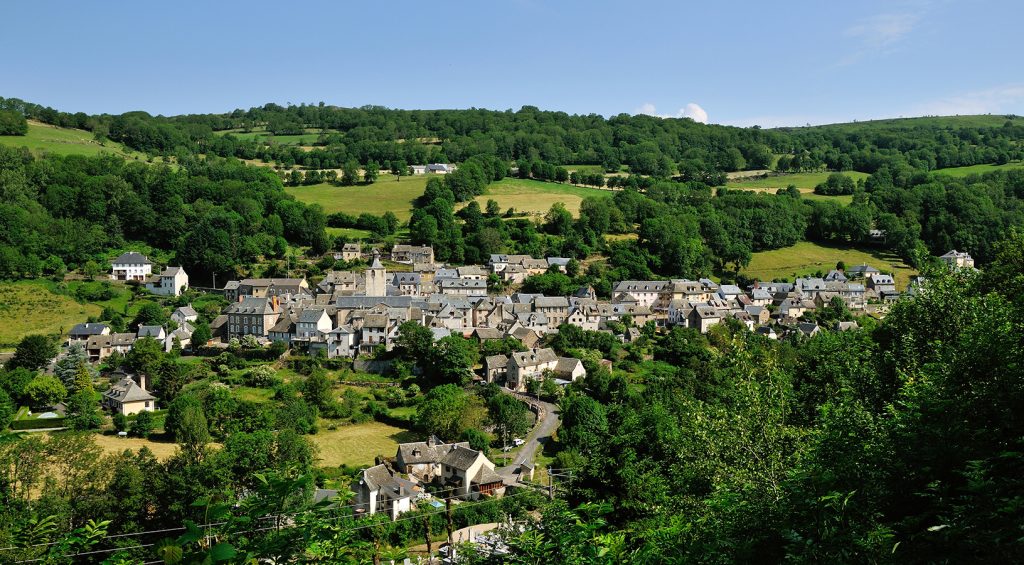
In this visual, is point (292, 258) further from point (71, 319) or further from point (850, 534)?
point (850, 534)

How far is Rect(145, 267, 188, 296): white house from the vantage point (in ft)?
188

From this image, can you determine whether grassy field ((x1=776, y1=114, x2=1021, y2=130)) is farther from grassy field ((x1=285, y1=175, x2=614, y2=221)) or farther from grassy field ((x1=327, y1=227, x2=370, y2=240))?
grassy field ((x1=327, y1=227, x2=370, y2=240))

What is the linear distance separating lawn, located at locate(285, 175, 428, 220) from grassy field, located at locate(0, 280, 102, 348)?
3259cm

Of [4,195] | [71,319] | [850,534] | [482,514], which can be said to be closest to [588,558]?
[850,534]

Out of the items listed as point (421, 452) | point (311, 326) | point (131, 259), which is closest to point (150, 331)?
point (311, 326)

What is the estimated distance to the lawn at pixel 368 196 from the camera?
82050mm

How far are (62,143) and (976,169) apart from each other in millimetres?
134183

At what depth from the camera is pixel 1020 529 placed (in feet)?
17.1

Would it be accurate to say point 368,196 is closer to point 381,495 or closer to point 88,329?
point 88,329

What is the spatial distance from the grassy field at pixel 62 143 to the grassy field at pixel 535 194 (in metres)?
48.7

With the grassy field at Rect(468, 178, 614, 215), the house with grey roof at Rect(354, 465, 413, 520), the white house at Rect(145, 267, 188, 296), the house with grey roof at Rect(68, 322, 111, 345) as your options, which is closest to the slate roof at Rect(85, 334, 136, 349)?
the house with grey roof at Rect(68, 322, 111, 345)

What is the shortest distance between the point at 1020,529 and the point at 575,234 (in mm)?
68465

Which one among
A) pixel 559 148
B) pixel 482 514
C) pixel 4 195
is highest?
pixel 559 148

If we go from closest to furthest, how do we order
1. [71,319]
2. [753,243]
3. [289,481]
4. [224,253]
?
[289,481] → [71,319] → [224,253] → [753,243]
